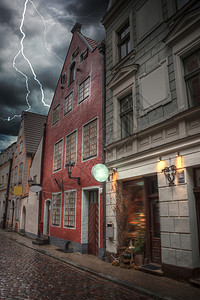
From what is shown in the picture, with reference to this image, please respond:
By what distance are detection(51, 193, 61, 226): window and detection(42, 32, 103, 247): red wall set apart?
310 millimetres

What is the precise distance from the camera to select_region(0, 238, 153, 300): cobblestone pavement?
5.31 m

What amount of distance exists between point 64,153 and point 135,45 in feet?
24.9

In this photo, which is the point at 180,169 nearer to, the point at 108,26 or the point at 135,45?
the point at 135,45

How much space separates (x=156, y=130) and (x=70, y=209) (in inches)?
284

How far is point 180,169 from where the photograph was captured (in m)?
6.60

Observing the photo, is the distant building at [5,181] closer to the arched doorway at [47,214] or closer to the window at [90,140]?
the arched doorway at [47,214]

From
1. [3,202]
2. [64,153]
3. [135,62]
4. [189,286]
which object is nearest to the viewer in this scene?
[189,286]

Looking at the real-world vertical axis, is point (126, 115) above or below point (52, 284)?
above

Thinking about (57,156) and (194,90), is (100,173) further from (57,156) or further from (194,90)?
(57,156)

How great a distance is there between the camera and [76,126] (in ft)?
43.6

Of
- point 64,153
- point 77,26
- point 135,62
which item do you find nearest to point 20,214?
point 64,153

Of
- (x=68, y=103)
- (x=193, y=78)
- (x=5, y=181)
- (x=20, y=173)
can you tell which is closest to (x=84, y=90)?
(x=68, y=103)

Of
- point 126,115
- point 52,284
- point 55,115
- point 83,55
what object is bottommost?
point 52,284

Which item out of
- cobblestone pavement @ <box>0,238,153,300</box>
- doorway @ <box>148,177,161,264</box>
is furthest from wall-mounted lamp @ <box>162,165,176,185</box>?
cobblestone pavement @ <box>0,238,153,300</box>
